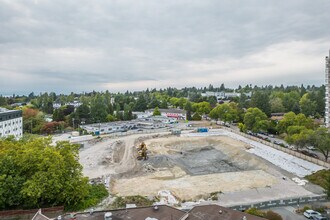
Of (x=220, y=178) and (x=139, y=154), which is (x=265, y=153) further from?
(x=139, y=154)

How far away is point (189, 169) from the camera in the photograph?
1549 inches

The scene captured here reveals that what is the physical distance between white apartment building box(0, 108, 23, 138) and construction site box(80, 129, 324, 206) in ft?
56.3

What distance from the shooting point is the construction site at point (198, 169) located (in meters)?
28.8

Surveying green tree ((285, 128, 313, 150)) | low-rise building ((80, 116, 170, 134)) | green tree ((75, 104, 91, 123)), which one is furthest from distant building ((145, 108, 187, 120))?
green tree ((285, 128, 313, 150))

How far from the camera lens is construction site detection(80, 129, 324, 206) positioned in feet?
94.6

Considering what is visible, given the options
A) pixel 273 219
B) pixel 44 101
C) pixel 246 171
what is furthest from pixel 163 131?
pixel 44 101

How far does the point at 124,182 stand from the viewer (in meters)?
33.4

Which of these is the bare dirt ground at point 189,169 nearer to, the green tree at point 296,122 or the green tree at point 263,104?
the green tree at point 296,122

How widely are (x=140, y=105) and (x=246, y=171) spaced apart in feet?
256

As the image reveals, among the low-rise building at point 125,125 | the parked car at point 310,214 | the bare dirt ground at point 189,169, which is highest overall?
the low-rise building at point 125,125

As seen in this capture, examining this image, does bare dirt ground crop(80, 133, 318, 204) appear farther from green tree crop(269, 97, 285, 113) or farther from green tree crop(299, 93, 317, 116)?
green tree crop(269, 97, 285, 113)

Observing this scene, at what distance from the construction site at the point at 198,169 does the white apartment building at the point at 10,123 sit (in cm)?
1716

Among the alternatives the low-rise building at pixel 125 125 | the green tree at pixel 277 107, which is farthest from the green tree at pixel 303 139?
the green tree at pixel 277 107

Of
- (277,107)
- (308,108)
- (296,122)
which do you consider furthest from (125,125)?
(308,108)
